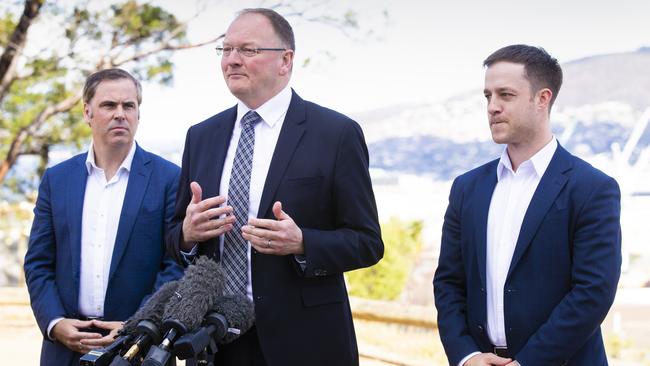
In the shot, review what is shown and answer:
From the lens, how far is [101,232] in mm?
3400

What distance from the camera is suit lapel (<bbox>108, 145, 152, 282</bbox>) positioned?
3.36 m

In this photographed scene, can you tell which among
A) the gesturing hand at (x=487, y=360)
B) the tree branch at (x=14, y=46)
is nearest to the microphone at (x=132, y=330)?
the gesturing hand at (x=487, y=360)

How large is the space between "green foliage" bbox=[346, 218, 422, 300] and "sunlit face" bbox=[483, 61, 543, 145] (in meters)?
6.53

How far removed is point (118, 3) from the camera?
977cm

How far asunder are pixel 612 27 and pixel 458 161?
2.61 m

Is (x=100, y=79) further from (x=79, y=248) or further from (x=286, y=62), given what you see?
(x=286, y=62)

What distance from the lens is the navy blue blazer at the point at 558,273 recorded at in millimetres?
2611

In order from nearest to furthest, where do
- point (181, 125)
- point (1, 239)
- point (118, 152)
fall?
point (118, 152), point (181, 125), point (1, 239)

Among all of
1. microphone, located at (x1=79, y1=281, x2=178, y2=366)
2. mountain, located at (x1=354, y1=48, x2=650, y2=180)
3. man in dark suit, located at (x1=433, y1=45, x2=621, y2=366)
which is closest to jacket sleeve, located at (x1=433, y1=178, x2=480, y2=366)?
man in dark suit, located at (x1=433, y1=45, x2=621, y2=366)

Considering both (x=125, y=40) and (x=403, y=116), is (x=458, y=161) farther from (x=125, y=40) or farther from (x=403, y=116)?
(x=125, y=40)

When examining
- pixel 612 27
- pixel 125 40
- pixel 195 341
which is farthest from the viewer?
pixel 125 40

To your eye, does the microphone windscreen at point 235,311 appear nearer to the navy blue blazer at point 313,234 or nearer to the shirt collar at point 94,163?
the navy blue blazer at point 313,234

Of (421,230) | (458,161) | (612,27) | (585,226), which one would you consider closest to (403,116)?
(458,161)

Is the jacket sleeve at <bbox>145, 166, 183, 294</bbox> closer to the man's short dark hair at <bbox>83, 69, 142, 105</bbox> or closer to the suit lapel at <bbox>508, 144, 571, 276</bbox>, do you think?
the man's short dark hair at <bbox>83, 69, 142, 105</bbox>
